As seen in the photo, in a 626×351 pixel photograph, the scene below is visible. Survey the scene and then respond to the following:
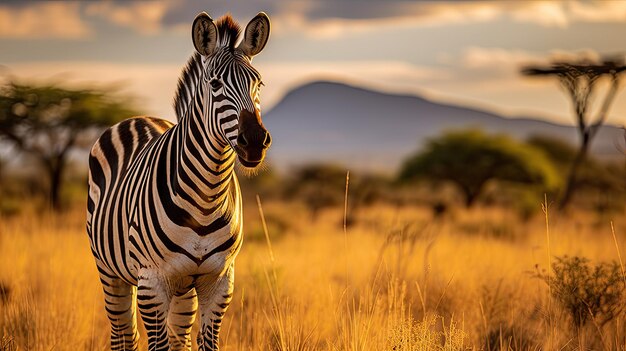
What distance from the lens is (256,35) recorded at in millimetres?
3953

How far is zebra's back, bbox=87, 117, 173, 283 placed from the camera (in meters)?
4.38

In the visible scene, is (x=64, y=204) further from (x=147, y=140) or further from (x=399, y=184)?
(x=147, y=140)

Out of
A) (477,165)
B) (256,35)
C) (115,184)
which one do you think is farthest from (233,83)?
(477,165)

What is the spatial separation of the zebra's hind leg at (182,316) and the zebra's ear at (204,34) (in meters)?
1.78

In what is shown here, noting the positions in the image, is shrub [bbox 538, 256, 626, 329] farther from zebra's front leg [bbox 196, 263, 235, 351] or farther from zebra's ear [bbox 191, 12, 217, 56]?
zebra's ear [bbox 191, 12, 217, 56]

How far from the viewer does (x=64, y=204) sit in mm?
16500

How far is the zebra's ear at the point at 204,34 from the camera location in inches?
147

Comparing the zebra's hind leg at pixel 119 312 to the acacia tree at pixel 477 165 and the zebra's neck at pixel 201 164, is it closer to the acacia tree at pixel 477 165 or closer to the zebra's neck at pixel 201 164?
the zebra's neck at pixel 201 164

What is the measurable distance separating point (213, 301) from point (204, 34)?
157cm

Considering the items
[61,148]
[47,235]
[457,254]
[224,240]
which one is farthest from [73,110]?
[224,240]

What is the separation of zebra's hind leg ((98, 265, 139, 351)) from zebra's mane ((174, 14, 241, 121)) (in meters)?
1.30

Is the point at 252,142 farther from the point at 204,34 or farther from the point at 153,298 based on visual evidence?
the point at 153,298

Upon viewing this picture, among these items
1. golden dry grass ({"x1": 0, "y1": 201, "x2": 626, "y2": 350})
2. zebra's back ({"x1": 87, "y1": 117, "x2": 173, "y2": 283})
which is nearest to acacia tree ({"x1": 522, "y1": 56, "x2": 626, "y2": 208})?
golden dry grass ({"x1": 0, "y1": 201, "x2": 626, "y2": 350})

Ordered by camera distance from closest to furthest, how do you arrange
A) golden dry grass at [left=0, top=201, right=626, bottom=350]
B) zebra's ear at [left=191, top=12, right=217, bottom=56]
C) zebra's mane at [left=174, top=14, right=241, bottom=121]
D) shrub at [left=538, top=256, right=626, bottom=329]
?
zebra's ear at [left=191, top=12, right=217, bottom=56], zebra's mane at [left=174, top=14, right=241, bottom=121], golden dry grass at [left=0, top=201, right=626, bottom=350], shrub at [left=538, top=256, right=626, bottom=329]
